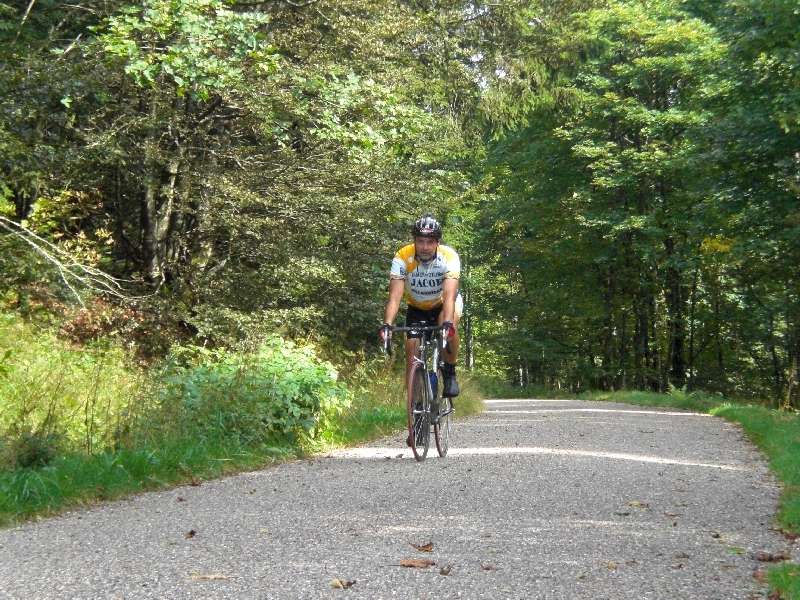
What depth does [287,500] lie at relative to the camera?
6430mm

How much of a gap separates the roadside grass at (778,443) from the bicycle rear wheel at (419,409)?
9.83ft

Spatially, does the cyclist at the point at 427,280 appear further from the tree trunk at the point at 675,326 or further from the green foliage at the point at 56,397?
the tree trunk at the point at 675,326

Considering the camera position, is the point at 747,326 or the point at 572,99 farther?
the point at 747,326

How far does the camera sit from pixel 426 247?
8.39 meters

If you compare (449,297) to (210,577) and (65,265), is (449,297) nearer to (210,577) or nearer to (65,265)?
(65,265)

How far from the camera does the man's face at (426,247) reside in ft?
27.5

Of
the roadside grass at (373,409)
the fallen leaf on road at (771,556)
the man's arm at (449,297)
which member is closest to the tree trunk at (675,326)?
the roadside grass at (373,409)

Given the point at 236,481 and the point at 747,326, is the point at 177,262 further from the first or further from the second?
the point at 747,326

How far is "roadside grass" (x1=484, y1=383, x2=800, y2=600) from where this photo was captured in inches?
162

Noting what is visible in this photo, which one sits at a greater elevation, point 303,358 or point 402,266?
point 402,266

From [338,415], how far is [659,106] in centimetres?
2290

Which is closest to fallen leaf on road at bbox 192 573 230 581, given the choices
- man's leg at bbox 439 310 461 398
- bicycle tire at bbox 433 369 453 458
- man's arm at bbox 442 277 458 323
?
A: man's arm at bbox 442 277 458 323

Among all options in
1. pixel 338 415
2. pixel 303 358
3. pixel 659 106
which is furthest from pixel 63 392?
pixel 659 106

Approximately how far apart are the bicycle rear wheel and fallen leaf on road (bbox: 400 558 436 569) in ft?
12.8
